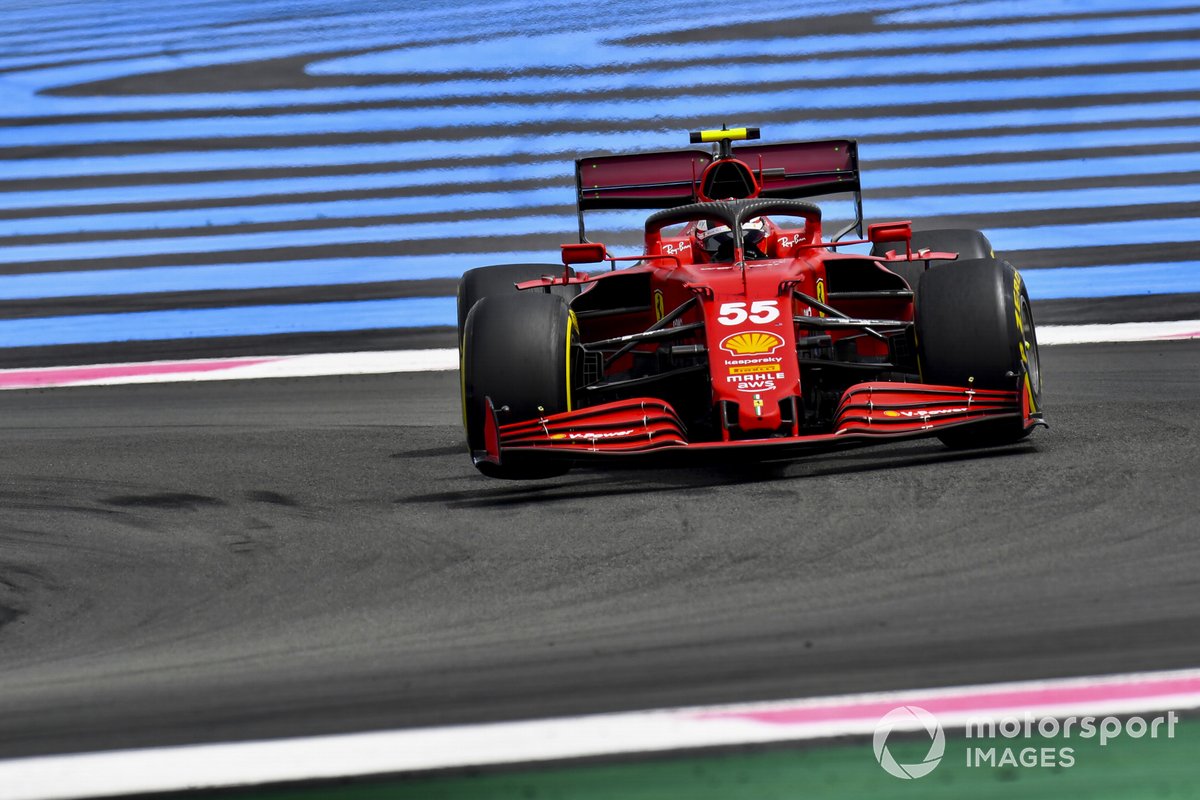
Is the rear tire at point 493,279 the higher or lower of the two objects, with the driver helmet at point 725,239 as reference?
lower

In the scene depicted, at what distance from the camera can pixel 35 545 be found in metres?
6.49

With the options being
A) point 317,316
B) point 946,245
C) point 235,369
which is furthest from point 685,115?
point 946,245

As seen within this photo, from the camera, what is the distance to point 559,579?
5.42 meters

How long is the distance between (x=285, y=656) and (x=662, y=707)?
1.23m

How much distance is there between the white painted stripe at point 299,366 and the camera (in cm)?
1018

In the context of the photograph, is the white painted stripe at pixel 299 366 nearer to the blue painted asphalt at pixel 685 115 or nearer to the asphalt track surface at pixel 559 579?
the asphalt track surface at pixel 559 579

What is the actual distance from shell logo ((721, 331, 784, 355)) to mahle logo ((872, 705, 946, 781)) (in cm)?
290

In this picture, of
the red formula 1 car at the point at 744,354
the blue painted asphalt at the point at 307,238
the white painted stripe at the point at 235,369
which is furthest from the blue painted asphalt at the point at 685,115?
the red formula 1 car at the point at 744,354

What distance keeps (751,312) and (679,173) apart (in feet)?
6.52

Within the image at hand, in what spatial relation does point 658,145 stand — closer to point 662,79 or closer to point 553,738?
point 662,79

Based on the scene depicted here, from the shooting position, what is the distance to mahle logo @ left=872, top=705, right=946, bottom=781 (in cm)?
367

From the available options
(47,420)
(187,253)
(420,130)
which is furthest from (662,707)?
(420,130)

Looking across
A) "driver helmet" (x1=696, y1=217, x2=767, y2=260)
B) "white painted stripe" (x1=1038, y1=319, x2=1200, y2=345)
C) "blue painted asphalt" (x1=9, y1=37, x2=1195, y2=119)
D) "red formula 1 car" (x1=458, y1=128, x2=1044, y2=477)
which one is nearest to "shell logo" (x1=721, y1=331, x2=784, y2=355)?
"red formula 1 car" (x1=458, y1=128, x2=1044, y2=477)

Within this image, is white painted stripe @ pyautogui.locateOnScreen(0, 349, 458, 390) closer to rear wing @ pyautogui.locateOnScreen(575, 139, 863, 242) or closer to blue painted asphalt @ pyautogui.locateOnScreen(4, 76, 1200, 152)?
rear wing @ pyautogui.locateOnScreen(575, 139, 863, 242)
